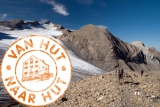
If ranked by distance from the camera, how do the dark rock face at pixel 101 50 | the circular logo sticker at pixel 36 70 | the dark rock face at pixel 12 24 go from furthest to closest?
the dark rock face at pixel 12 24 < the dark rock face at pixel 101 50 < the circular logo sticker at pixel 36 70

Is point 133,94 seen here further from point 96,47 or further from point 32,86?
point 96,47

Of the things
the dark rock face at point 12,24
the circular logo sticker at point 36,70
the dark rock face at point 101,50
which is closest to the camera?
the circular logo sticker at point 36,70

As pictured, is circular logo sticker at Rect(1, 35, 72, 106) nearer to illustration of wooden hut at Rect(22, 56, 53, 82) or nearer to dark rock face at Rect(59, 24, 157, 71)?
illustration of wooden hut at Rect(22, 56, 53, 82)

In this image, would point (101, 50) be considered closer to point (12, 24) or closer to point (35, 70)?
point (35, 70)

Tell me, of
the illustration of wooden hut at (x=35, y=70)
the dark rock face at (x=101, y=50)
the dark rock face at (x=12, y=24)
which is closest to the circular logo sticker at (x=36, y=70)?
the illustration of wooden hut at (x=35, y=70)

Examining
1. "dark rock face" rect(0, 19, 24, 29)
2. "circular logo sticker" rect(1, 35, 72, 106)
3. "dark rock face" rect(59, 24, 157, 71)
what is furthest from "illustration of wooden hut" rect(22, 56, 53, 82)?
"dark rock face" rect(0, 19, 24, 29)

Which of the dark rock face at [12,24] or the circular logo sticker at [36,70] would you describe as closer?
the circular logo sticker at [36,70]

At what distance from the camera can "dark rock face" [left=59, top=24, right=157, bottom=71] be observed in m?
51.7

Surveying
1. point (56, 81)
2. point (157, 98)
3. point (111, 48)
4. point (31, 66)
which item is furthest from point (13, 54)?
point (111, 48)

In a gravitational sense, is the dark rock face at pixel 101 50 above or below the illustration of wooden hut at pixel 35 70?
above

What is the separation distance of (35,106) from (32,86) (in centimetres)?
36

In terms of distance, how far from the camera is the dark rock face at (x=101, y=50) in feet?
169

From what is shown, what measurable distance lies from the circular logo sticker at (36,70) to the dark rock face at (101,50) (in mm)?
46416

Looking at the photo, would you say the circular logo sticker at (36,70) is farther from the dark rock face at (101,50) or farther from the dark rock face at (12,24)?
the dark rock face at (12,24)
